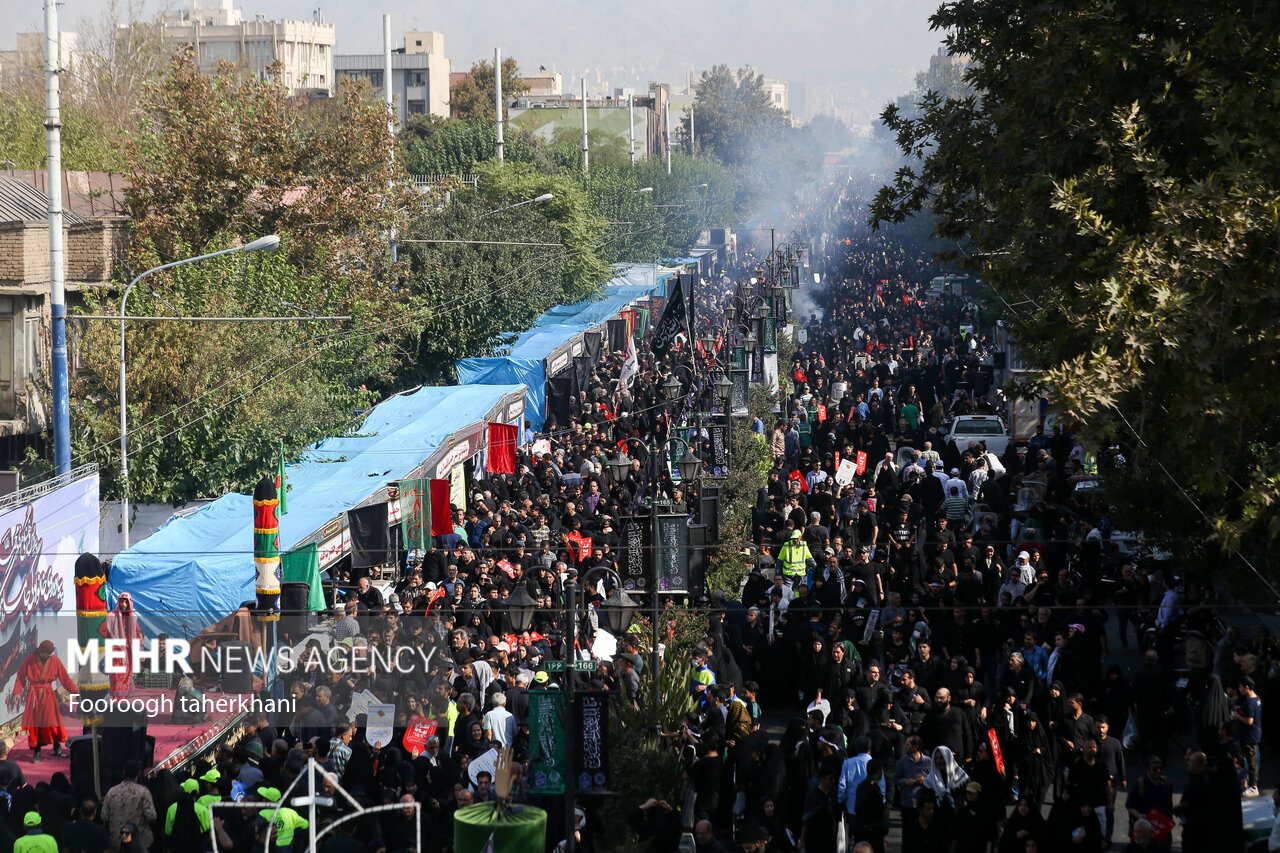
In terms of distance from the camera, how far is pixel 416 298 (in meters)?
32.7

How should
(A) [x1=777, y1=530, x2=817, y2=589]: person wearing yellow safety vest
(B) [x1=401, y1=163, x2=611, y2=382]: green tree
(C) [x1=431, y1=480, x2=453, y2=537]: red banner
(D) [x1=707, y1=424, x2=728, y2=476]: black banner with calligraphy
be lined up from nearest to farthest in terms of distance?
(A) [x1=777, y1=530, x2=817, y2=589]: person wearing yellow safety vest
(C) [x1=431, y1=480, x2=453, y2=537]: red banner
(D) [x1=707, y1=424, x2=728, y2=476]: black banner with calligraphy
(B) [x1=401, y1=163, x2=611, y2=382]: green tree

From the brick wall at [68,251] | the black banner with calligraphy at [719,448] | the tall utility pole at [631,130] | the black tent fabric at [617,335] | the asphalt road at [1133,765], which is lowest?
the asphalt road at [1133,765]

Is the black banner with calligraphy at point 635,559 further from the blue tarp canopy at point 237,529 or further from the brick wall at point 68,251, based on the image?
the brick wall at point 68,251

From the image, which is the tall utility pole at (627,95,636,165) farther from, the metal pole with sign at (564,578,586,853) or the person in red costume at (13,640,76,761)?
the metal pole with sign at (564,578,586,853)

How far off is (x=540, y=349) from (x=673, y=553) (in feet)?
53.7

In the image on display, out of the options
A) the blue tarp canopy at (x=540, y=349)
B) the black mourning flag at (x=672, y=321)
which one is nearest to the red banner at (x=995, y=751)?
the black mourning flag at (x=672, y=321)

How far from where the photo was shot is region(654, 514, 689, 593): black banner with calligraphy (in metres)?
17.1

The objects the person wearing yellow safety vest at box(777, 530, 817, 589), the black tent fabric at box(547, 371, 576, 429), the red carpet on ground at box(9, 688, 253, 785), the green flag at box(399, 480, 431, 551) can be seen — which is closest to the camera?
the red carpet on ground at box(9, 688, 253, 785)

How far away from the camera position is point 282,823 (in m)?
11.0

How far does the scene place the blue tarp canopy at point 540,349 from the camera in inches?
1204

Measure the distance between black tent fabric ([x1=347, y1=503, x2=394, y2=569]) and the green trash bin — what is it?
8376 mm

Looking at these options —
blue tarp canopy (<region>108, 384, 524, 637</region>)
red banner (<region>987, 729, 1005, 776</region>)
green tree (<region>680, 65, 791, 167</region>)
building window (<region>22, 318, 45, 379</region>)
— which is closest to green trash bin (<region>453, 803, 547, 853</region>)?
red banner (<region>987, 729, 1005, 776</region>)

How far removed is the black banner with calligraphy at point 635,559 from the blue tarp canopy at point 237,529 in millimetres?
3446

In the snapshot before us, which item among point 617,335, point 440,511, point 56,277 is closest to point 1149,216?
point 440,511
